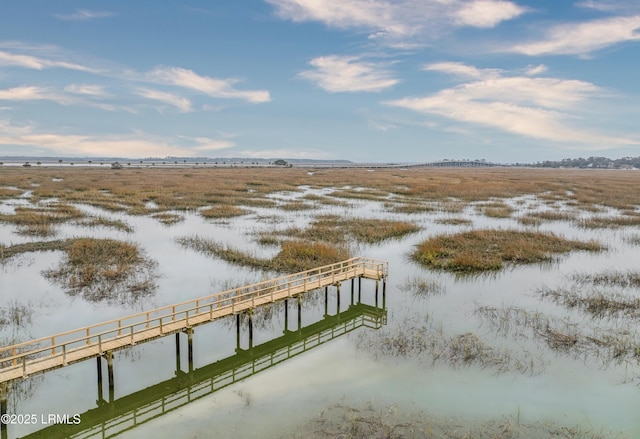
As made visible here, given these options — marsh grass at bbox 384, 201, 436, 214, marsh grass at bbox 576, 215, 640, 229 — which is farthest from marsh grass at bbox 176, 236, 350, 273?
marsh grass at bbox 576, 215, 640, 229

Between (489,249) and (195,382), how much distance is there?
2860cm

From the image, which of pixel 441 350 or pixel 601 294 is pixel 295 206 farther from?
pixel 441 350

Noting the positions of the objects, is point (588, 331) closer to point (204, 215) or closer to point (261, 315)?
point (261, 315)

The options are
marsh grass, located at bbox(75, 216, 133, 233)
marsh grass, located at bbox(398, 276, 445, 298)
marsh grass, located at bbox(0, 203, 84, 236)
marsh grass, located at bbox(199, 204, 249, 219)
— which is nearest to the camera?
marsh grass, located at bbox(398, 276, 445, 298)

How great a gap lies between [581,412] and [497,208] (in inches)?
2093

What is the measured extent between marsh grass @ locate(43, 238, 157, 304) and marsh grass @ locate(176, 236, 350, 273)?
554 cm

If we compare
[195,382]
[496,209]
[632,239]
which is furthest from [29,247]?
[496,209]

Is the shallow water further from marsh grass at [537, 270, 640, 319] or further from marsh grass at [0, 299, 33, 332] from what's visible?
marsh grass at [537, 270, 640, 319]

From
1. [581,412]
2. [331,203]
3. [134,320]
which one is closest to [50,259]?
[134,320]

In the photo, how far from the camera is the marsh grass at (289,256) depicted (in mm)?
32812

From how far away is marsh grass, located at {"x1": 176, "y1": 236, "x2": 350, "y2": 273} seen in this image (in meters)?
32.8

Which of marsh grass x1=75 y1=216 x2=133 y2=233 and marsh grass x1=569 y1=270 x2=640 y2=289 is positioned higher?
marsh grass x1=75 y1=216 x2=133 y2=233

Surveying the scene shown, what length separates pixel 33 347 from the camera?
19625mm

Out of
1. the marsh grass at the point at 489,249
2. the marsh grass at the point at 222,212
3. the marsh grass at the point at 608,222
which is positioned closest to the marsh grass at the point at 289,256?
the marsh grass at the point at 489,249
